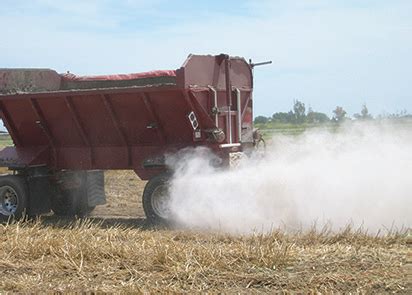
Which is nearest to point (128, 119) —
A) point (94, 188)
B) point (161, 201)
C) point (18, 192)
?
point (161, 201)

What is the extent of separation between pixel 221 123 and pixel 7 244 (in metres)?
5.14

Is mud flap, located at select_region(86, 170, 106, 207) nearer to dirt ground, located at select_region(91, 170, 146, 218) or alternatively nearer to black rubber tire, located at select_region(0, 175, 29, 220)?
dirt ground, located at select_region(91, 170, 146, 218)

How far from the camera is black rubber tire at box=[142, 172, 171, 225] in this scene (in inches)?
466

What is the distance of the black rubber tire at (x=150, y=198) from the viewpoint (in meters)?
11.8

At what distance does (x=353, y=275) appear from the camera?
6.20 m

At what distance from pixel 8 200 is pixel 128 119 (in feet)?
10.6

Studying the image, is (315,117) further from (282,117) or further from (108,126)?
(282,117)

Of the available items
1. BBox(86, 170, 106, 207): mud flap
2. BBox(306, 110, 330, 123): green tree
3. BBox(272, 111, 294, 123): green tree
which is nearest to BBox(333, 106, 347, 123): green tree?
BBox(306, 110, 330, 123): green tree

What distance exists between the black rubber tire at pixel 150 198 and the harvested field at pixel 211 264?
120 inches

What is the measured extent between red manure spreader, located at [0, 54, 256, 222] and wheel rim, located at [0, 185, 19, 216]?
21 millimetres

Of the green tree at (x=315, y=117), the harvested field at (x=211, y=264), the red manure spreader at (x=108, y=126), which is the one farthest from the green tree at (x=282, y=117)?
the harvested field at (x=211, y=264)

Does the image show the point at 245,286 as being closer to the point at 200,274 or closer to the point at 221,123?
the point at 200,274

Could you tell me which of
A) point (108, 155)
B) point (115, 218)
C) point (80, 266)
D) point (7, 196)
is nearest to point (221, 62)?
point (108, 155)

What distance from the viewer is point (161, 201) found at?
12.0m
